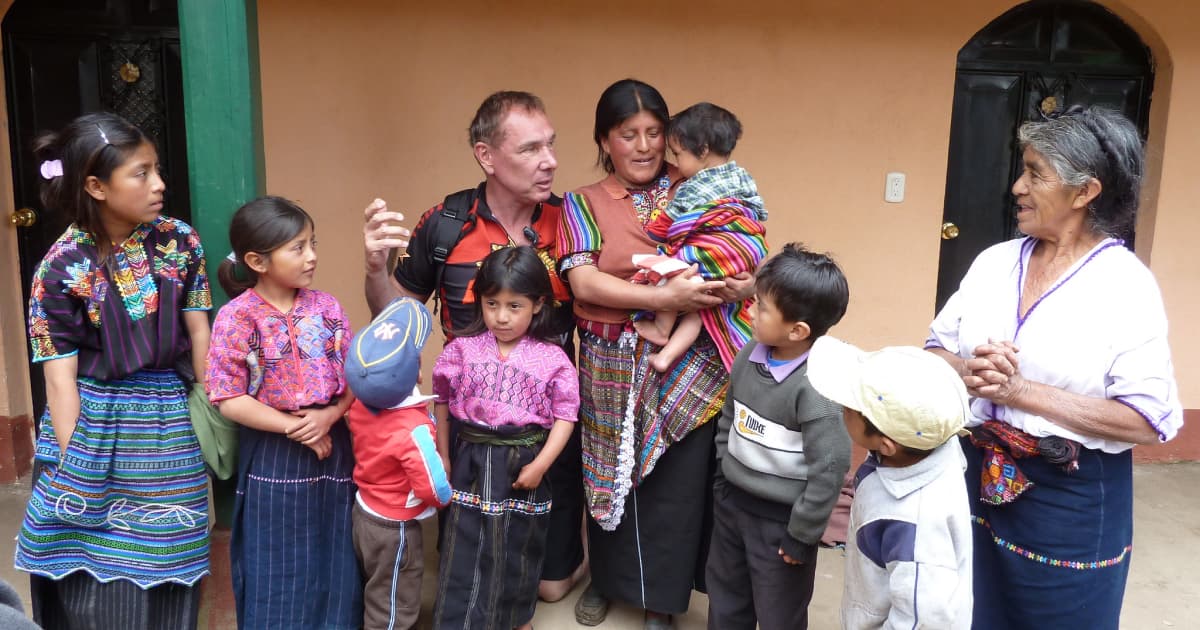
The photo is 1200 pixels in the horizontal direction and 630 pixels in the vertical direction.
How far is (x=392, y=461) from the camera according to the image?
239 centimetres

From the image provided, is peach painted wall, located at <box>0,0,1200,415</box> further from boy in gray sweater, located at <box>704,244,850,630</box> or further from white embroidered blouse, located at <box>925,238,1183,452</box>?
white embroidered blouse, located at <box>925,238,1183,452</box>

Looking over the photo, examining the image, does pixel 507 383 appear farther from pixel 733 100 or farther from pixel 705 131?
pixel 733 100

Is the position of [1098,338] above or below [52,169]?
below

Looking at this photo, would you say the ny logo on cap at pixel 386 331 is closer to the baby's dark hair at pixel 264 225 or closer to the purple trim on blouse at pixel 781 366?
the baby's dark hair at pixel 264 225

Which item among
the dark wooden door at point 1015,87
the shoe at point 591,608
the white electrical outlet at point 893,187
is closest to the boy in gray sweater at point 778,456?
the shoe at point 591,608

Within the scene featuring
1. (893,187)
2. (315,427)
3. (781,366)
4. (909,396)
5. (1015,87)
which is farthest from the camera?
(1015,87)

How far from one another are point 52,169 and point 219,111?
1.50ft

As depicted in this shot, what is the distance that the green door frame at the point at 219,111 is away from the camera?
2.37 m

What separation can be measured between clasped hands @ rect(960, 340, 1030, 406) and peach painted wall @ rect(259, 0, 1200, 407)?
7.40 feet

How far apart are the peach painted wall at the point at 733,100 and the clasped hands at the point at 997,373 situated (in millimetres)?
2257

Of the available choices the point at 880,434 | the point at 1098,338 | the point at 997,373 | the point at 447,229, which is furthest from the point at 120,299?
the point at 1098,338

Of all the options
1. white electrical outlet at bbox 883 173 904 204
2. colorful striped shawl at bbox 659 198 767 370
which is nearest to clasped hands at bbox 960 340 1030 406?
colorful striped shawl at bbox 659 198 767 370

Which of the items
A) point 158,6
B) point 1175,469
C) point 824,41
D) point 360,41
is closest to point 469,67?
point 360,41

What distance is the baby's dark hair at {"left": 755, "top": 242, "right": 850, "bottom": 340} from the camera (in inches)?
84.5
